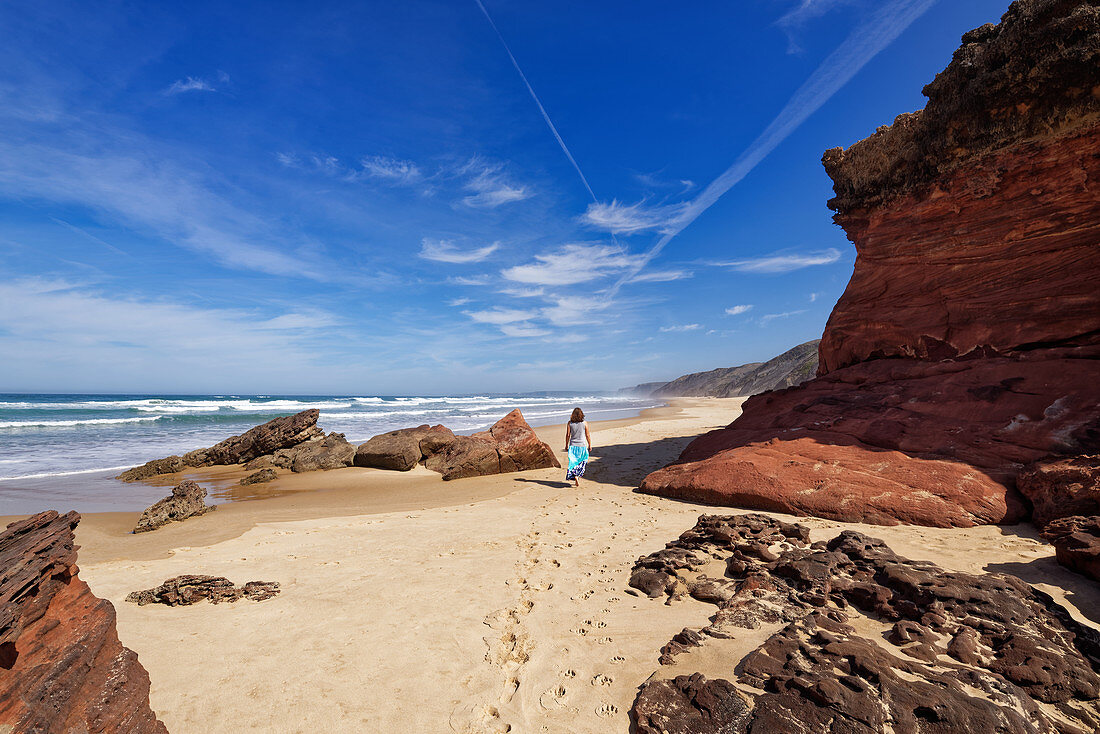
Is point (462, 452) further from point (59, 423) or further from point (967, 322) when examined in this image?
point (59, 423)

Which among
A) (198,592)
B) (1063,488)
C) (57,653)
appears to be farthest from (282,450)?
(1063,488)

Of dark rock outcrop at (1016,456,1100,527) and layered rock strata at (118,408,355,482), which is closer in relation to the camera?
dark rock outcrop at (1016,456,1100,527)

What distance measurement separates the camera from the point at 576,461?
31.8ft

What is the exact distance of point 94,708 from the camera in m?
2.37

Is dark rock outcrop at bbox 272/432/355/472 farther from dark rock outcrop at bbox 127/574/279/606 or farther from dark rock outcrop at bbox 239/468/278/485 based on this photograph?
dark rock outcrop at bbox 127/574/279/606

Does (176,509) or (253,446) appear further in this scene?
(253,446)

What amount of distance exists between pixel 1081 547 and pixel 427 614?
572 centimetres

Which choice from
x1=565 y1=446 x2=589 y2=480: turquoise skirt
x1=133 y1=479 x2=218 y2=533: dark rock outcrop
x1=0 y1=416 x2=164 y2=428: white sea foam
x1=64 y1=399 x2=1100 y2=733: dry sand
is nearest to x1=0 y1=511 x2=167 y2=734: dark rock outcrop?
x1=64 y1=399 x2=1100 y2=733: dry sand

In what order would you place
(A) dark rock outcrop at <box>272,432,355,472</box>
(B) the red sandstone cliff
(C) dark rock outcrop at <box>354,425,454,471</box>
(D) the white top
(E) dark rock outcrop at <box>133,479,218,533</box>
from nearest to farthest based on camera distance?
(B) the red sandstone cliff, (E) dark rock outcrop at <box>133,479,218,533</box>, (D) the white top, (C) dark rock outcrop at <box>354,425,454,471</box>, (A) dark rock outcrop at <box>272,432,355,472</box>

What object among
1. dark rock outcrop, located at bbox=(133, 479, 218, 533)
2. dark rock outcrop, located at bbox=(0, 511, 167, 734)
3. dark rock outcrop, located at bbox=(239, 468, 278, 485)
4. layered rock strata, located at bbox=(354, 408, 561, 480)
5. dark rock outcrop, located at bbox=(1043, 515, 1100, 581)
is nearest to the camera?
dark rock outcrop, located at bbox=(0, 511, 167, 734)

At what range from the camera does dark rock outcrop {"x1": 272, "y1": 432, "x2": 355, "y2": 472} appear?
44.2 ft

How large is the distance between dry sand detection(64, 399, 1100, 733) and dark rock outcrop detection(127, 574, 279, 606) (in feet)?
0.46

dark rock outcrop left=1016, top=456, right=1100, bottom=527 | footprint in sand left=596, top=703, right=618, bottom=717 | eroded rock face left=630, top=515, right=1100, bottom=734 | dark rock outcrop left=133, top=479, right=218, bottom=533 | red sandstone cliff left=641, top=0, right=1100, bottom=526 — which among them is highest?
red sandstone cliff left=641, top=0, right=1100, bottom=526

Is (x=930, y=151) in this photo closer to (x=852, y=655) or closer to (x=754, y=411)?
(x=754, y=411)
